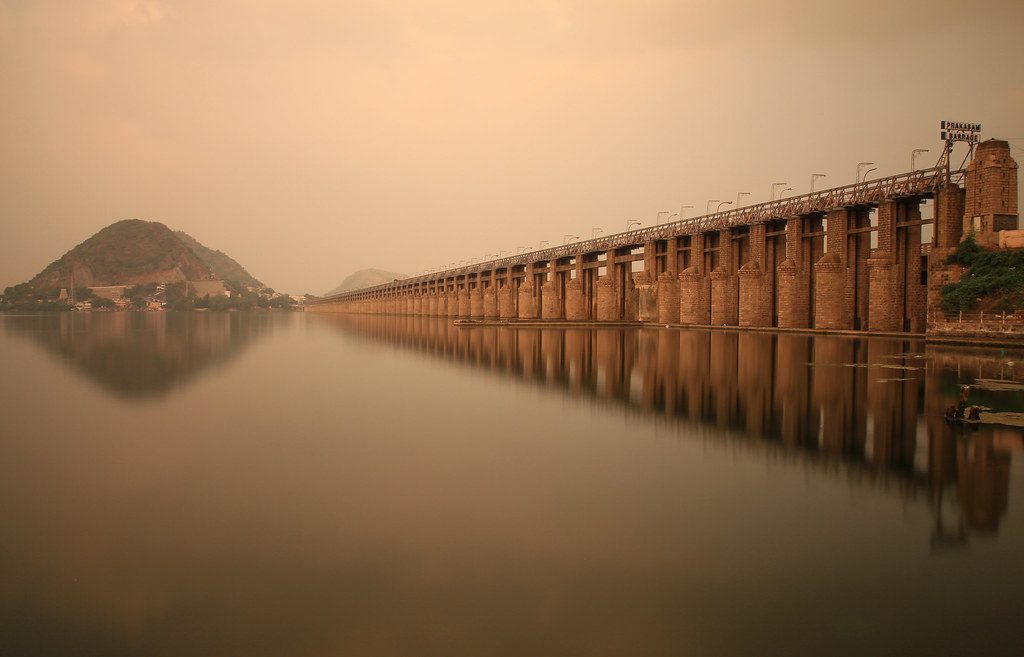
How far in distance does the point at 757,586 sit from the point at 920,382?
11569 mm

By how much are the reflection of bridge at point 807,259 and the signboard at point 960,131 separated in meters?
1.10

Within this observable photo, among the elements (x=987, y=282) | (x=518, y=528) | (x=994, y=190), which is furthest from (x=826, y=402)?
(x=994, y=190)

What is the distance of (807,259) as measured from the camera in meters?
35.7

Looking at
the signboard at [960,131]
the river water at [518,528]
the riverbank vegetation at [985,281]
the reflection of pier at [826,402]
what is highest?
the signboard at [960,131]

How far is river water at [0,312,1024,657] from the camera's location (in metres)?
3.46

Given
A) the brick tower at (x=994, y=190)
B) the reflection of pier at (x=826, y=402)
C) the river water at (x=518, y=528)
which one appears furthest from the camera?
the brick tower at (x=994, y=190)

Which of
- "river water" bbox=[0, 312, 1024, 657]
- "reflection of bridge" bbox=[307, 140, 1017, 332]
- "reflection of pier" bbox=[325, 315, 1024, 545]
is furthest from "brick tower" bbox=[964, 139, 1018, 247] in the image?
"river water" bbox=[0, 312, 1024, 657]

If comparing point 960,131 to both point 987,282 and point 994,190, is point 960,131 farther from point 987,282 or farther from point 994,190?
point 987,282

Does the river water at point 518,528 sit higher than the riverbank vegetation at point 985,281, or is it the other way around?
the riverbank vegetation at point 985,281

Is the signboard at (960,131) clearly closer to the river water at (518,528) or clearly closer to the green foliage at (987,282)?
the green foliage at (987,282)

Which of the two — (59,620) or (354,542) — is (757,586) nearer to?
(354,542)

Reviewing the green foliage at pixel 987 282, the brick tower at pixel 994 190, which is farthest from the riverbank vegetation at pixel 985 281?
the brick tower at pixel 994 190

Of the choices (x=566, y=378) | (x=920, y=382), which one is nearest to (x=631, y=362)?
(x=566, y=378)

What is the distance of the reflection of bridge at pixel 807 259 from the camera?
87.9 feet
